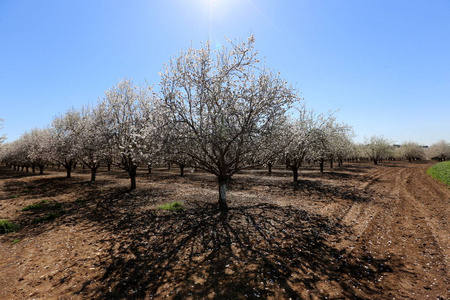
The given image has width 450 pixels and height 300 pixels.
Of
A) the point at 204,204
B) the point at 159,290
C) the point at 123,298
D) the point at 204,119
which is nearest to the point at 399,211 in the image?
the point at 204,204

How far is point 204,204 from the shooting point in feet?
57.3

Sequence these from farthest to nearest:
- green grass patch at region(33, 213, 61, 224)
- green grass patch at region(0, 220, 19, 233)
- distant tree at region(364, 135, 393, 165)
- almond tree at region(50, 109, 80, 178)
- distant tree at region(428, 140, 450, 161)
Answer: distant tree at region(428, 140, 450, 161) → distant tree at region(364, 135, 393, 165) → almond tree at region(50, 109, 80, 178) → green grass patch at region(33, 213, 61, 224) → green grass patch at region(0, 220, 19, 233)

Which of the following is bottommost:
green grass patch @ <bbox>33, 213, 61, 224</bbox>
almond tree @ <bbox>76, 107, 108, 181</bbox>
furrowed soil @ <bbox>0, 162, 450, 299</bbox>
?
furrowed soil @ <bbox>0, 162, 450, 299</bbox>

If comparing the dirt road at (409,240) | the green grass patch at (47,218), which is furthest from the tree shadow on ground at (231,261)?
the green grass patch at (47,218)

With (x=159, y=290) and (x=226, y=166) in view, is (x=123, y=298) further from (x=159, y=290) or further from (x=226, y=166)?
(x=226, y=166)

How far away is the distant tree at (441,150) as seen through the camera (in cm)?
12240

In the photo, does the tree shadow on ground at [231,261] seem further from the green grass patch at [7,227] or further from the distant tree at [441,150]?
the distant tree at [441,150]

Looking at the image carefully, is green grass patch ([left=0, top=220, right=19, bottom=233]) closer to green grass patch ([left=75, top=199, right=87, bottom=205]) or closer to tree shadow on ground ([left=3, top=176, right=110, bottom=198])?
green grass patch ([left=75, top=199, right=87, bottom=205])

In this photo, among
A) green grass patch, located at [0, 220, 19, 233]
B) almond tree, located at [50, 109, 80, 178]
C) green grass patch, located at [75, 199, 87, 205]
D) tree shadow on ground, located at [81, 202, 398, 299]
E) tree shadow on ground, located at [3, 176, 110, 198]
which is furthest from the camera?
almond tree, located at [50, 109, 80, 178]

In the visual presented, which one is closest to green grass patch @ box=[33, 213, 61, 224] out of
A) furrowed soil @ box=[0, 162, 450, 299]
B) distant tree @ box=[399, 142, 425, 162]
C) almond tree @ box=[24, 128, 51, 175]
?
furrowed soil @ box=[0, 162, 450, 299]

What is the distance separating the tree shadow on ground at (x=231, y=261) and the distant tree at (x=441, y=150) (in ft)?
542

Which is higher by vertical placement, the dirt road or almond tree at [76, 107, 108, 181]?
almond tree at [76, 107, 108, 181]

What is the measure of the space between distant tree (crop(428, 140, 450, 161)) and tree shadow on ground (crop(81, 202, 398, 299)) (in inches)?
6503

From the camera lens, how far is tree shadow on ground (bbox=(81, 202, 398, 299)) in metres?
6.70
